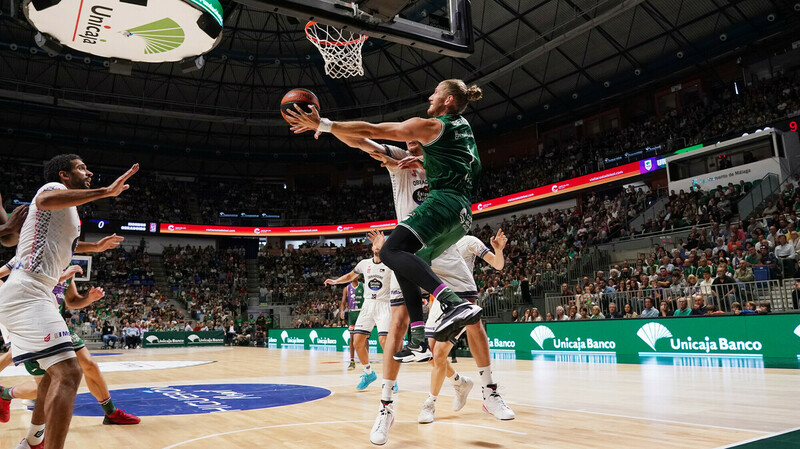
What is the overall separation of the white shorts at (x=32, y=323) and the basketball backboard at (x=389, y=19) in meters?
4.37

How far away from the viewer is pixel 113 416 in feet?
16.5

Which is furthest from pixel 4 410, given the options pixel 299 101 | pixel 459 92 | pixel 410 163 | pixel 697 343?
pixel 697 343

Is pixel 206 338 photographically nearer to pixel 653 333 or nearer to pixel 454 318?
pixel 653 333

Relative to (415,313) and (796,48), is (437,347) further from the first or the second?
(796,48)

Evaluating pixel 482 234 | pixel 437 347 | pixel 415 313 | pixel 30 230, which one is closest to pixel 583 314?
pixel 437 347

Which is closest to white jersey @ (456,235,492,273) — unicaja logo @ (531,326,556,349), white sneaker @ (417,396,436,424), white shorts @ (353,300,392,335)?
white sneaker @ (417,396,436,424)

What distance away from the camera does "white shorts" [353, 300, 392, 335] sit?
365 inches

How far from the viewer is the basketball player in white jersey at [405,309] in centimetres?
409

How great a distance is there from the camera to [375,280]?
980 centimetres

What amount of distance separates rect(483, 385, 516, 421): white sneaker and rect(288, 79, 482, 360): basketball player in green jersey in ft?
4.24

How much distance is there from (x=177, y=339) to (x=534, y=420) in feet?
79.7

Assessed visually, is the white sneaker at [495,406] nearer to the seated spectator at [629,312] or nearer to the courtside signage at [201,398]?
the courtside signage at [201,398]

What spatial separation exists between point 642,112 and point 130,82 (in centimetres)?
2847

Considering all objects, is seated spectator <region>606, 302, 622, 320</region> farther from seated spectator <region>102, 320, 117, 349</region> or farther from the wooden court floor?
seated spectator <region>102, 320, 117, 349</region>
